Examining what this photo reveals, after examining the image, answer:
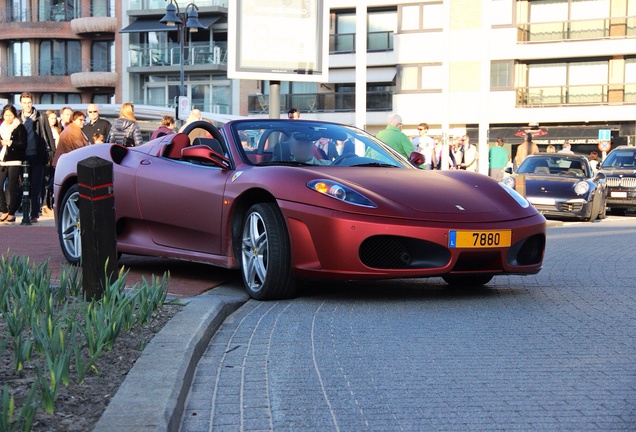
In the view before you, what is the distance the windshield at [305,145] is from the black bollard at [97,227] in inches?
70.9

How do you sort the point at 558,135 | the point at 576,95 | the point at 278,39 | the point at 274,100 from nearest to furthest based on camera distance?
the point at 274,100
the point at 278,39
the point at 576,95
the point at 558,135

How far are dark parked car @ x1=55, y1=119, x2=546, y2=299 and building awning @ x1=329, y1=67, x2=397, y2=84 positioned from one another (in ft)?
175

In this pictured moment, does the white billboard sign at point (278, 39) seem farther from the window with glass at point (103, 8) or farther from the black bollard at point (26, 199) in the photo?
the window with glass at point (103, 8)

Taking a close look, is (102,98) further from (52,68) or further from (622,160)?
(622,160)

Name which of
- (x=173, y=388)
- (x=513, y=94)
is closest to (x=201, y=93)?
(x=513, y=94)

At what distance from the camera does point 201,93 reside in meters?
67.4

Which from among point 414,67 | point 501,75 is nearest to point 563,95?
point 501,75

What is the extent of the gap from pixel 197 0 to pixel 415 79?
1448cm

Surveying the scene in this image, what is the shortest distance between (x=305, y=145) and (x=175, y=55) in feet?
194

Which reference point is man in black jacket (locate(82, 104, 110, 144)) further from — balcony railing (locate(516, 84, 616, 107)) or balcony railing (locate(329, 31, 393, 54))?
balcony railing (locate(329, 31, 393, 54))

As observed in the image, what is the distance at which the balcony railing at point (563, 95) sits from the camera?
57.1 meters

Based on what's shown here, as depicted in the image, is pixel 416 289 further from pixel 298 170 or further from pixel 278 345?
pixel 278 345

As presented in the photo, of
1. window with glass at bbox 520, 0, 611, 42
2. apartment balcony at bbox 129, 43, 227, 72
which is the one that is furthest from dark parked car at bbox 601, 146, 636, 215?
apartment balcony at bbox 129, 43, 227, 72

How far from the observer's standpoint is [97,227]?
681 cm
